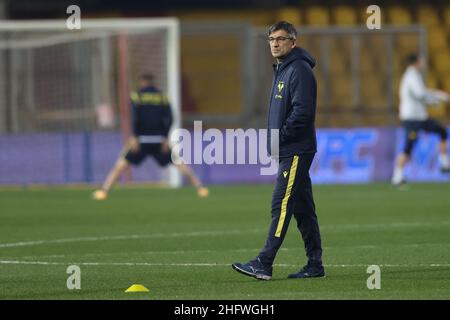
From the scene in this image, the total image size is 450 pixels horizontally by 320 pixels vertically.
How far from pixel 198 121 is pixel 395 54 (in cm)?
509

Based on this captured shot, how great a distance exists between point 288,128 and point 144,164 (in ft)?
57.6

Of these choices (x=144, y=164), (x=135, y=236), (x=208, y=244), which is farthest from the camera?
(x=144, y=164)

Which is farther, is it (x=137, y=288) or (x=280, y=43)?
(x=280, y=43)

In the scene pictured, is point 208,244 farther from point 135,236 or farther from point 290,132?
point 290,132

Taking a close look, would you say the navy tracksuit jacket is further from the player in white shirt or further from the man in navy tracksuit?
the player in white shirt

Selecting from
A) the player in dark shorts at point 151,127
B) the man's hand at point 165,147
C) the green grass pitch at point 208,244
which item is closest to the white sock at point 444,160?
the green grass pitch at point 208,244

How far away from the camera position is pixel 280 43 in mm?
12570

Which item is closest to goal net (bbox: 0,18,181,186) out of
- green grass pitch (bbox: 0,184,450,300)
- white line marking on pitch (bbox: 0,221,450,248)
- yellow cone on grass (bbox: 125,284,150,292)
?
green grass pitch (bbox: 0,184,450,300)

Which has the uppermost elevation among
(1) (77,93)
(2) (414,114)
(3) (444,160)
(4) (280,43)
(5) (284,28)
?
(1) (77,93)

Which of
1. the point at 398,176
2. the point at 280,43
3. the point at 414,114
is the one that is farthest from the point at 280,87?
the point at 414,114

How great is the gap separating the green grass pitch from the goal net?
305 cm

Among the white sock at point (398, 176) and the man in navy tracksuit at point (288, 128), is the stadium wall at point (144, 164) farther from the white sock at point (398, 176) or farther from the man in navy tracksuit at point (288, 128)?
the man in navy tracksuit at point (288, 128)

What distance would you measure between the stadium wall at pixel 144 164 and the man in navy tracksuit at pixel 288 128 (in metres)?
17.0
